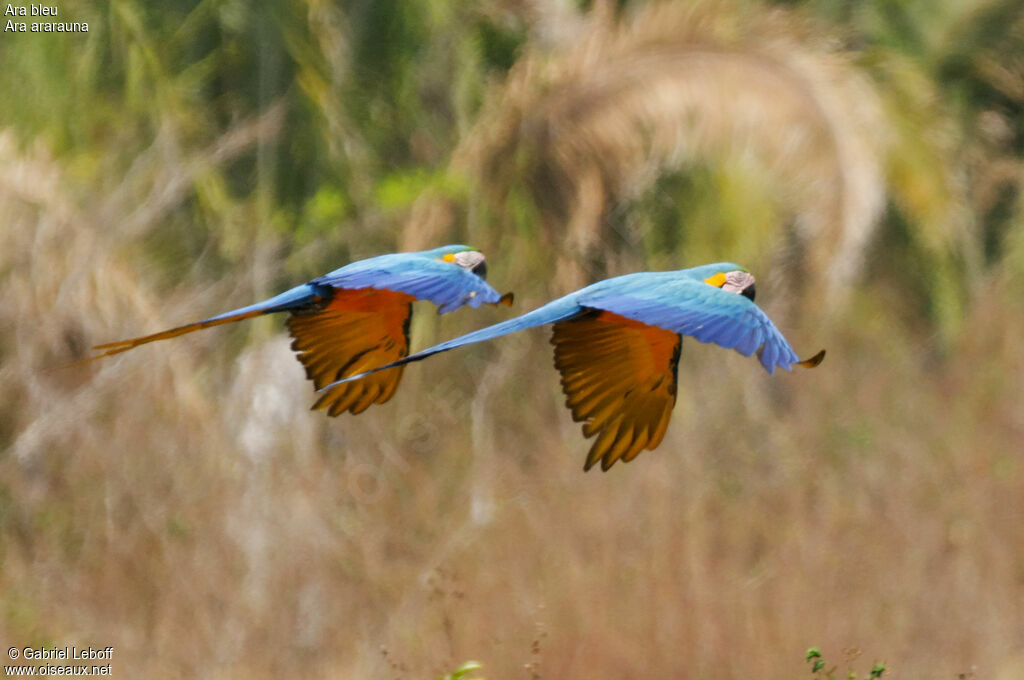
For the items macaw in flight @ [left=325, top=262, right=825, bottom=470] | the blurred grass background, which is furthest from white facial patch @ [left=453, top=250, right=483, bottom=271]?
the blurred grass background

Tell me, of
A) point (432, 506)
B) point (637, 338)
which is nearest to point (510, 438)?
point (432, 506)

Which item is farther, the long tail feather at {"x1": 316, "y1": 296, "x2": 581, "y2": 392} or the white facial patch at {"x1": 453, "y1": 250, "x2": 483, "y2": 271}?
the white facial patch at {"x1": 453, "y1": 250, "x2": 483, "y2": 271}

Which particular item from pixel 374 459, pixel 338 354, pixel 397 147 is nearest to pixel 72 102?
pixel 397 147

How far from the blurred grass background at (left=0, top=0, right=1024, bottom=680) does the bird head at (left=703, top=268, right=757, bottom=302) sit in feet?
12.2

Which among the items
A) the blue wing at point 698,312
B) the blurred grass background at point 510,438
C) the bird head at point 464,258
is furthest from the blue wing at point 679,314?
the blurred grass background at point 510,438

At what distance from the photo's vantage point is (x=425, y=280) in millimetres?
2252

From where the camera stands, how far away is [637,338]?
2547 millimetres

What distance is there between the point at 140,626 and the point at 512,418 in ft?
6.93

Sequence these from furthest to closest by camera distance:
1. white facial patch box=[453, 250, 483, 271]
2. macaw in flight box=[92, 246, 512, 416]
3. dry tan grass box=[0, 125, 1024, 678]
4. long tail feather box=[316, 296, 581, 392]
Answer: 1. dry tan grass box=[0, 125, 1024, 678]
2. white facial patch box=[453, 250, 483, 271]
3. macaw in flight box=[92, 246, 512, 416]
4. long tail feather box=[316, 296, 581, 392]

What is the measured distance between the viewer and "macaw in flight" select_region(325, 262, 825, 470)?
7.27ft

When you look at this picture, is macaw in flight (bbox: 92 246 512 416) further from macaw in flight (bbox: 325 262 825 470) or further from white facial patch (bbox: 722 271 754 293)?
white facial patch (bbox: 722 271 754 293)

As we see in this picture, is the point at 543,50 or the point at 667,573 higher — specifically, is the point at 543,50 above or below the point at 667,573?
above

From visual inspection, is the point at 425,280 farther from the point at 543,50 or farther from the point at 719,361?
the point at 543,50

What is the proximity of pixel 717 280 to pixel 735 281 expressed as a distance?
31 mm
